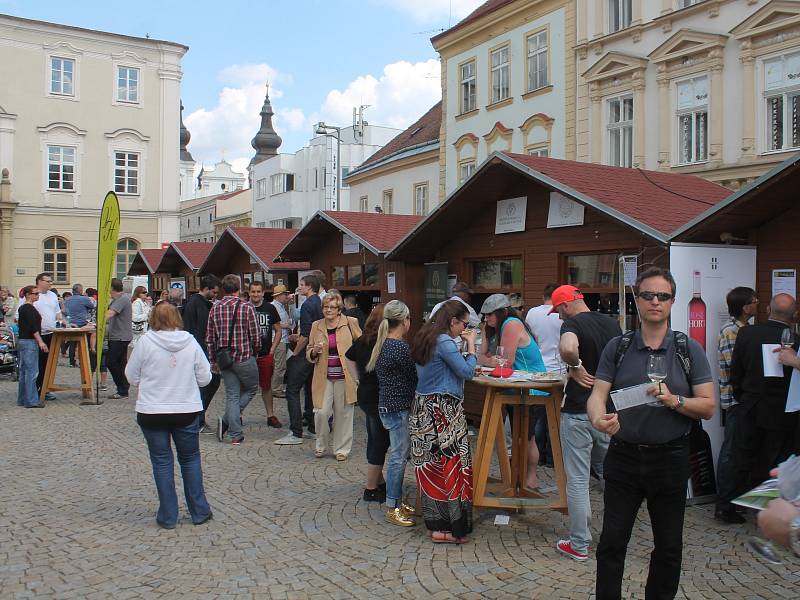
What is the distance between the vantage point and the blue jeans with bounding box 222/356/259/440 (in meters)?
9.04

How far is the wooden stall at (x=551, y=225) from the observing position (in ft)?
24.8

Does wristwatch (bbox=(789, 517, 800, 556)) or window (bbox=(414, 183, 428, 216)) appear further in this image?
window (bbox=(414, 183, 428, 216))

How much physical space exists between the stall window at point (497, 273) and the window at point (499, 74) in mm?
13549

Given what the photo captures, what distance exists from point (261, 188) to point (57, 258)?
21647mm

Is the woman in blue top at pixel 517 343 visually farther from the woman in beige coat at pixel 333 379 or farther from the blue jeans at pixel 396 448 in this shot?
the woman in beige coat at pixel 333 379

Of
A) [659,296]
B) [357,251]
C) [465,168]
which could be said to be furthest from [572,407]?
[465,168]

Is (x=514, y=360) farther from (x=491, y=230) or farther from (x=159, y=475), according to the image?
(x=491, y=230)

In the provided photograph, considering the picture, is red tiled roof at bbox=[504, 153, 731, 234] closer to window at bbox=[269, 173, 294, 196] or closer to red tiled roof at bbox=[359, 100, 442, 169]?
red tiled roof at bbox=[359, 100, 442, 169]

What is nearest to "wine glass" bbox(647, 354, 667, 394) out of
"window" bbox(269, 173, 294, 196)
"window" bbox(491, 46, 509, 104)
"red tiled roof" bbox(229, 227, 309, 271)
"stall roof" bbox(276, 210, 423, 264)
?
"stall roof" bbox(276, 210, 423, 264)

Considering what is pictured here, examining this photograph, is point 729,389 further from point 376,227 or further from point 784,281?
point 376,227

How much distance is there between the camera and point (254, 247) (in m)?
16.4

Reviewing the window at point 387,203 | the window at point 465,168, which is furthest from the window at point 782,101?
the window at point 387,203

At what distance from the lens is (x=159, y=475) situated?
5.94 metres

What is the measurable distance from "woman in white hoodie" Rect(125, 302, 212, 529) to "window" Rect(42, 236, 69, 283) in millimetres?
34666
